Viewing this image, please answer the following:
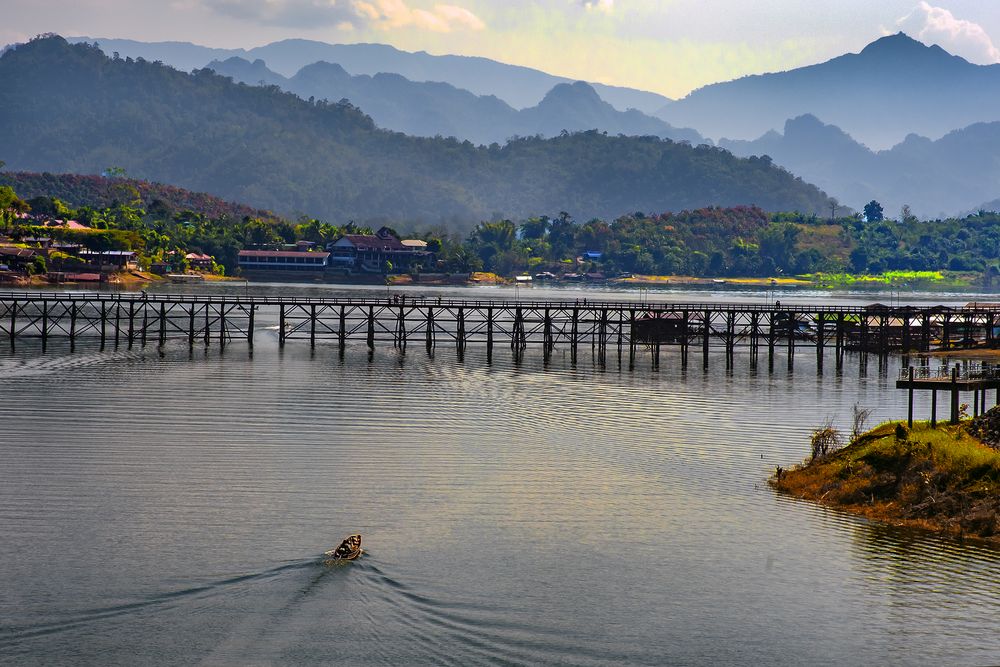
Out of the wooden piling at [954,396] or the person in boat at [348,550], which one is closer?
the person in boat at [348,550]

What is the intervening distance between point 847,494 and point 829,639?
1256 centimetres

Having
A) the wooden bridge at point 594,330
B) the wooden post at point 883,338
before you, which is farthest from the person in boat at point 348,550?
the wooden post at point 883,338

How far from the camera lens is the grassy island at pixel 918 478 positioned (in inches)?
1394

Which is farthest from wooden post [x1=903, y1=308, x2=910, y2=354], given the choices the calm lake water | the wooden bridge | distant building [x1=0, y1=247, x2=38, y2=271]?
distant building [x1=0, y1=247, x2=38, y2=271]

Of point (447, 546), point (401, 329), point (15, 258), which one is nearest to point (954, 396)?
point (447, 546)

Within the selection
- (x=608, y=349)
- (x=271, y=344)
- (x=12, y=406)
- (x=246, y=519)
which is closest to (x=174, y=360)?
(x=271, y=344)

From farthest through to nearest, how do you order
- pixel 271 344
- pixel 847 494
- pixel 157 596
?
pixel 271 344 < pixel 847 494 < pixel 157 596

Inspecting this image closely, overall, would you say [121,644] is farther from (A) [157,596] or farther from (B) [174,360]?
(B) [174,360]

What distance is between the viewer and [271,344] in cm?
10000

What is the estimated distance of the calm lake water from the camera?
88.8ft

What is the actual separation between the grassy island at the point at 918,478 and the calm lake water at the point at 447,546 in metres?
1.19

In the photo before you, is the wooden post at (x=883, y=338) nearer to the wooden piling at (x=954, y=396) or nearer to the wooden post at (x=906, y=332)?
the wooden post at (x=906, y=332)

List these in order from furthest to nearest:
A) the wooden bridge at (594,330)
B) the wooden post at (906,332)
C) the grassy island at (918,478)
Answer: the wooden post at (906,332) < the wooden bridge at (594,330) < the grassy island at (918,478)

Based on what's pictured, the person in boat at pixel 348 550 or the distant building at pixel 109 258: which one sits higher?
the distant building at pixel 109 258
